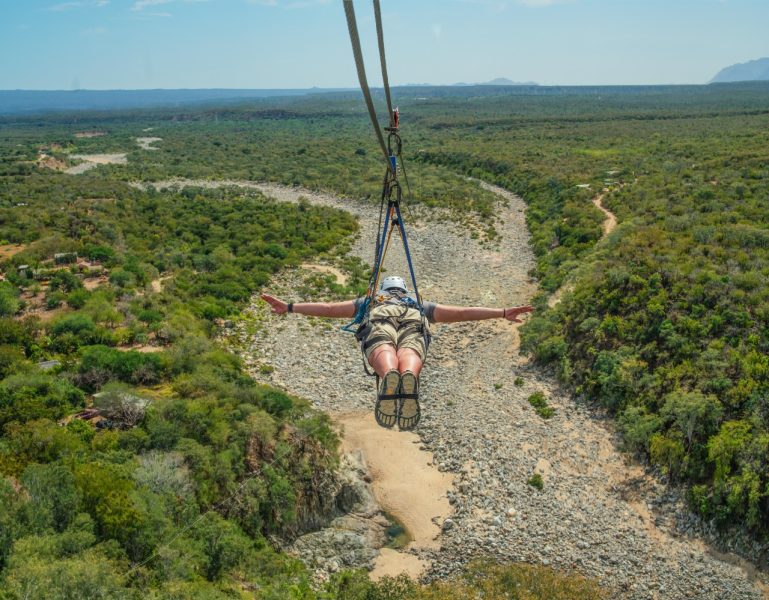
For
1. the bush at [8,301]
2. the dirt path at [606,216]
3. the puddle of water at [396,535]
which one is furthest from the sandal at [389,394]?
the dirt path at [606,216]

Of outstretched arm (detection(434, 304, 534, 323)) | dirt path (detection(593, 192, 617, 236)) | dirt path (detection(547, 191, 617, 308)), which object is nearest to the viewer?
outstretched arm (detection(434, 304, 534, 323))

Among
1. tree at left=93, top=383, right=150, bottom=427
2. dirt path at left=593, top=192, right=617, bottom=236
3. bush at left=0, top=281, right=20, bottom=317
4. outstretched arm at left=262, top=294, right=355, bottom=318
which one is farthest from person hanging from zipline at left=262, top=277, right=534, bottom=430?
dirt path at left=593, top=192, right=617, bottom=236

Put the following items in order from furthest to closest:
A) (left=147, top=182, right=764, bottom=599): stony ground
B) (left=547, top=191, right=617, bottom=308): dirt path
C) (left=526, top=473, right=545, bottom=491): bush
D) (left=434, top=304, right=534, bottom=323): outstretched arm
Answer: (left=547, top=191, right=617, bottom=308): dirt path → (left=526, top=473, right=545, bottom=491): bush → (left=147, top=182, right=764, bottom=599): stony ground → (left=434, top=304, right=534, bottom=323): outstretched arm

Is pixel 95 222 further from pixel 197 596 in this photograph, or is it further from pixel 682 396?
pixel 682 396

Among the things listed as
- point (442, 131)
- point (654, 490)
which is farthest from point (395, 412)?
point (442, 131)

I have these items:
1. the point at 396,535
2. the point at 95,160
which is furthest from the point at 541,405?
the point at 95,160

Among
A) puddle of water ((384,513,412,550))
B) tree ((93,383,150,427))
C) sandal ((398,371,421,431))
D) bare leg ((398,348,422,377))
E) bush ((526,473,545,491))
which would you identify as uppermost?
bare leg ((398,348,422,377))

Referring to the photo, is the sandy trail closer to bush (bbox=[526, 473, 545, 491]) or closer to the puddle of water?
the puddle of water

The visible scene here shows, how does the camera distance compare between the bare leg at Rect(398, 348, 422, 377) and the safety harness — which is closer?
the safety harness

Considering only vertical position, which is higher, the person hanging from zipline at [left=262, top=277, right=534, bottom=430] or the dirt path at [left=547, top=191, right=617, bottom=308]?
the person hanging from zipline at [left=262, top=277, right=534, bottom=430]
